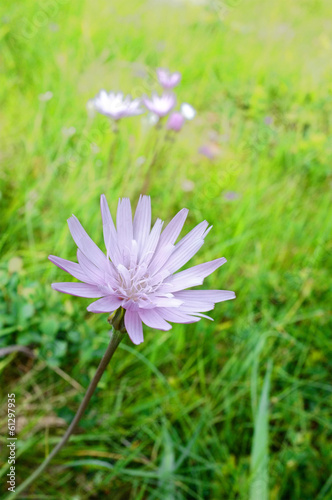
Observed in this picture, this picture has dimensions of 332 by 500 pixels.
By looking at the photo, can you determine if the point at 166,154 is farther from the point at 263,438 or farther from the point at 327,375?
the point at 263,438

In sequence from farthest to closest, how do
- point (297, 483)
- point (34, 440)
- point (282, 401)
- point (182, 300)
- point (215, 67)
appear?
→ 1. point (215, 67)
2. point (282, 401)
3. point (297, 483)
4. point (34, 440)
5. point (182, 300)

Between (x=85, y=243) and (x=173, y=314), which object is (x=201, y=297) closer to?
(x=173, y=314)

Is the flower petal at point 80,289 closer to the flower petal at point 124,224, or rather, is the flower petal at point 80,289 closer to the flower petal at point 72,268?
the flower petal at point 72,268

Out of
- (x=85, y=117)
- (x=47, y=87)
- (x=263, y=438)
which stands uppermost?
(x=47, y=87)

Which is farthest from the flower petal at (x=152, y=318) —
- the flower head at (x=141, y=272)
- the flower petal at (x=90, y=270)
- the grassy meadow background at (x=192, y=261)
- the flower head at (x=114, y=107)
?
the flower head at (x=114, y=107)

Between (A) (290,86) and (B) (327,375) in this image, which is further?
(A) (290,86)

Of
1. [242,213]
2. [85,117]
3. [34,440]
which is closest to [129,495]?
[34,440]

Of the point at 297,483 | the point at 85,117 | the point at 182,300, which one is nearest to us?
the point at 182,300
